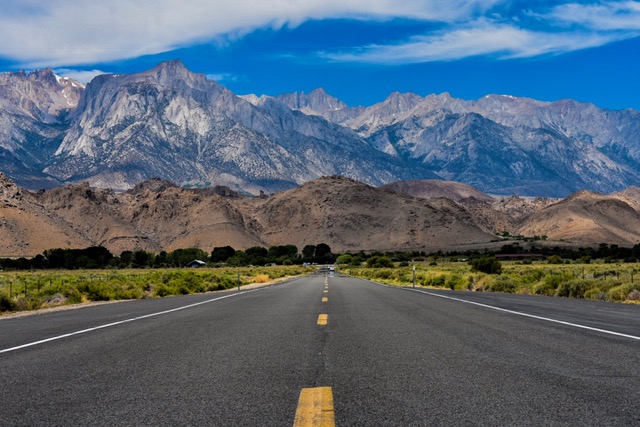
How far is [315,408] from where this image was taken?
5746mm

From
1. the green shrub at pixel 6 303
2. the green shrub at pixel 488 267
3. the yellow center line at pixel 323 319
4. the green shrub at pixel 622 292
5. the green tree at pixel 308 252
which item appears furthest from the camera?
the green tree at pixel 308 252

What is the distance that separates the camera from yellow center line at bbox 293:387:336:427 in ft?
17.4

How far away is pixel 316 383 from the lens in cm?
693

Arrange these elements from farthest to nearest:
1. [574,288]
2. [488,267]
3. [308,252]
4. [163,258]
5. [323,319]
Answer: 1. [308,252]
2. [163,258]
3. [488,267]
4. [574,288]
5. [323,319]

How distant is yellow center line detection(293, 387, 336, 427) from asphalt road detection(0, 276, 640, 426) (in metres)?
0.09

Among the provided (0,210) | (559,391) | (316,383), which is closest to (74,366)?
(316,383)

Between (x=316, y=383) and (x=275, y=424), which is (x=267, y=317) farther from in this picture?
(x=275, y=424)

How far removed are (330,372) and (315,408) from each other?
1825 mm

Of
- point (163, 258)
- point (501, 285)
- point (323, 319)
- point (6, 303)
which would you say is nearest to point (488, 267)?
point (501, 285)

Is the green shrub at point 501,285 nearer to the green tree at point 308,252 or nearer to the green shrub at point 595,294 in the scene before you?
the green shrub at point 595,294

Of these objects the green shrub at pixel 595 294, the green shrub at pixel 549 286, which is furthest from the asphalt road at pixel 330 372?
the green shrub at pixel 549 286

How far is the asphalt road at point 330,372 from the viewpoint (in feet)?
18.5

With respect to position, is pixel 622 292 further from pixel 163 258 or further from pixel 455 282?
pixel 163 258

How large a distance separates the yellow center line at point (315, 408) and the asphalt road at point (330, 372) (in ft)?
0.28
